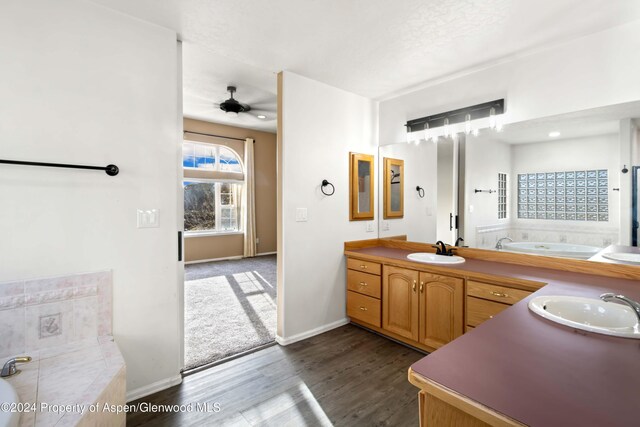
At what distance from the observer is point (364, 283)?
2.83 meters

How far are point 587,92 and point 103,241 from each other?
3.31 meters

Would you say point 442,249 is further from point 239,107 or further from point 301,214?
point 239,107

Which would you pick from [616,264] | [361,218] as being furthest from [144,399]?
[616,264]

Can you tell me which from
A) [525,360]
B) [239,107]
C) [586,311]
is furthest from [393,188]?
[525,360]

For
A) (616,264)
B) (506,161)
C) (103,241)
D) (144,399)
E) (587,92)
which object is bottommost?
(144,399)

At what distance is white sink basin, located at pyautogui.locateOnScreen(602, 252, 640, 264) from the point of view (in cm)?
182

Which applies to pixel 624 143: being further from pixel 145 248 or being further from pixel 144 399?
pixel 144 399

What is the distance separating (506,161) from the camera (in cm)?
237

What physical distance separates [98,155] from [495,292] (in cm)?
267

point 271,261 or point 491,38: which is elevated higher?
point 491,38

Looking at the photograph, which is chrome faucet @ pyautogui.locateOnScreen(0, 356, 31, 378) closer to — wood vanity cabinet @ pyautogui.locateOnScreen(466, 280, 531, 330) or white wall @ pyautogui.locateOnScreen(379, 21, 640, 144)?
wood vanity cabinet @ pyautogui.locateOnScreen(466, 280, 531, 330)

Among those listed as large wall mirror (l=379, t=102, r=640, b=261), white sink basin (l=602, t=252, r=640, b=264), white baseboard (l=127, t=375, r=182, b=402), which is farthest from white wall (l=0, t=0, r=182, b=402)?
white sink basin (l=602, t=252, r=640, b=264)

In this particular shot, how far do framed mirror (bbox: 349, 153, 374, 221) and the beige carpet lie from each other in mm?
1492

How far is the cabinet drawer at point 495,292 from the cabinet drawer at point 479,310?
34mm
